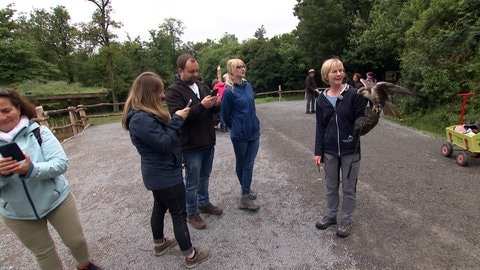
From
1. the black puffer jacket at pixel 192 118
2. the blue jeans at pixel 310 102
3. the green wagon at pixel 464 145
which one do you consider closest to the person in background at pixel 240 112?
the black puffer jacket at pixel 192 118

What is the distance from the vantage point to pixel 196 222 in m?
3.14

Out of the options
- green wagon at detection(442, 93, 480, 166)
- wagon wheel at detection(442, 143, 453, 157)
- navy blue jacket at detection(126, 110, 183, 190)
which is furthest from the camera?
wagon wheel at detection(442, 143, 453, 157)

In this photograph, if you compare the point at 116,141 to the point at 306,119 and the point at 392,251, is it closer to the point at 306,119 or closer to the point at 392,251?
the point at 306,119

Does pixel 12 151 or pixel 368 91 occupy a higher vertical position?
pixel 368 91

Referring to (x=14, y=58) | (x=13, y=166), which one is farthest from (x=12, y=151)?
(x=14, y=58)

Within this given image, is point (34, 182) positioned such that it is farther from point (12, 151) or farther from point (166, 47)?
point (166, 47)

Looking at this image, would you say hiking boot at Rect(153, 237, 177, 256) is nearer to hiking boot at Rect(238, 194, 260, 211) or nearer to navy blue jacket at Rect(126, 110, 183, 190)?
navy blue jacket at Rect(126, 110, 183, 190)

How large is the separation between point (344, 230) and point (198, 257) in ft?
4.88

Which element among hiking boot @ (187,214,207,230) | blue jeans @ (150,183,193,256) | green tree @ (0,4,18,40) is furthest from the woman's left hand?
green tree @ (0,4,18,40)

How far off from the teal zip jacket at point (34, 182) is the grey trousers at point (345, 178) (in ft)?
7.80

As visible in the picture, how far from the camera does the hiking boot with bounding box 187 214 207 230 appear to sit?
313 cm

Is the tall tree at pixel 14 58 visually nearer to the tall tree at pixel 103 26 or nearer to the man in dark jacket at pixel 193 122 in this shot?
the tall tree at pixel 103 26

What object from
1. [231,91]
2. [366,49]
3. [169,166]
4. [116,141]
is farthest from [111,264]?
[366,49]

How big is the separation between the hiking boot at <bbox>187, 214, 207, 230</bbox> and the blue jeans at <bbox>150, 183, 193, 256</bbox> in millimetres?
554
